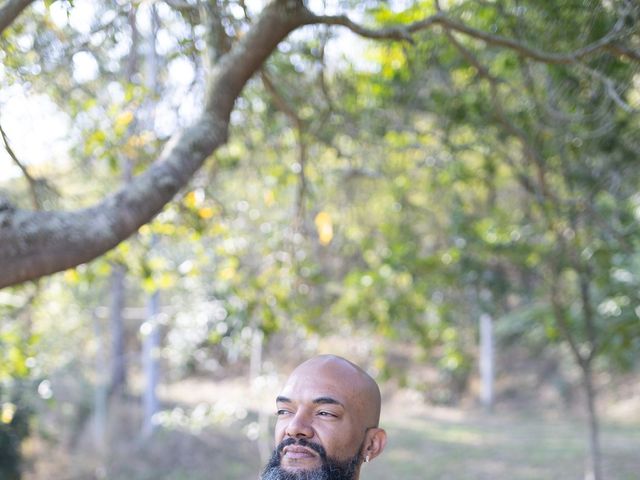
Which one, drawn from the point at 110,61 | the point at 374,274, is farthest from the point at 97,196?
the point at 374,274

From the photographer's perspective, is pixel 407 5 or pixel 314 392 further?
pixel 407 5

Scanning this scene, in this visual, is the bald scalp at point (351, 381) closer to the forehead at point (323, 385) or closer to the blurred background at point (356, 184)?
the forehead at point (323, 385)

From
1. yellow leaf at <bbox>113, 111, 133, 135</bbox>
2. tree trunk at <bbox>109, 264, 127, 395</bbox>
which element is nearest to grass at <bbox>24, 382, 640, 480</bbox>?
tree trunk at <bbox>109, 264, 127, 395</bbox>

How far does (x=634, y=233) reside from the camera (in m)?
5.60

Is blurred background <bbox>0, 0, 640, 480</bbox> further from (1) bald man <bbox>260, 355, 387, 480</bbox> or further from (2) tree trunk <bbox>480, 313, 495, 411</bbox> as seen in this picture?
(2) tree trunk <bbox>480, 313, 495, 411</bbox>

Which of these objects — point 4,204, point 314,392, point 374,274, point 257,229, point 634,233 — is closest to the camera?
point 4,204

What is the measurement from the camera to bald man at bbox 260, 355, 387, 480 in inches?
89.4

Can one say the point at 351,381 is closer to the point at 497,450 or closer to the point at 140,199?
the point at 140,199

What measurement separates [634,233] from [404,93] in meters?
2.15

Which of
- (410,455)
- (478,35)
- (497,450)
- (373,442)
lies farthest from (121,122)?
(497,450)

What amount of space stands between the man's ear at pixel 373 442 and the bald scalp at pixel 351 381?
24 mm

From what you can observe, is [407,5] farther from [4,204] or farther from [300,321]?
[4,204]

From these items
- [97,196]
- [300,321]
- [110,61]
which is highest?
[110,61]

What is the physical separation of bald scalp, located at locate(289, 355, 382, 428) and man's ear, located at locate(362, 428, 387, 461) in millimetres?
24
